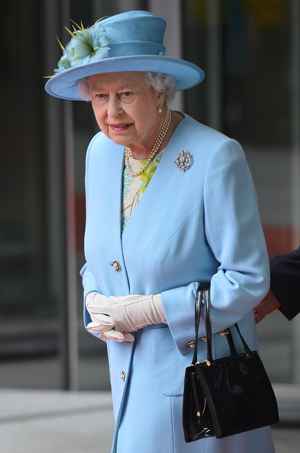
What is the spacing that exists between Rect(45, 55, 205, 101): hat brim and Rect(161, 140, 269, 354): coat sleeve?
9.0 inches

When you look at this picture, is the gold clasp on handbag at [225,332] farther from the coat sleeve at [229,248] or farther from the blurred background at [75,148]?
the blurred background at [75,148]

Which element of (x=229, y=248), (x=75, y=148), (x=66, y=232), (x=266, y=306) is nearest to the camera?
(x=229, y=248)

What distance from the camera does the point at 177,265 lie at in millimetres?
2682

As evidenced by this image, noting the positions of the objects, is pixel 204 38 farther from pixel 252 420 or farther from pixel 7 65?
pixel 252 420

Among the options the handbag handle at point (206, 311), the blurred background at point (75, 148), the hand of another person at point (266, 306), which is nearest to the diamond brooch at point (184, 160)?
the handbag handle at point (206, 311)

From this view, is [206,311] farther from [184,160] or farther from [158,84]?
[158,84]

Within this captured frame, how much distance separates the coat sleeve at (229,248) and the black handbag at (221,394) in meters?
0.03

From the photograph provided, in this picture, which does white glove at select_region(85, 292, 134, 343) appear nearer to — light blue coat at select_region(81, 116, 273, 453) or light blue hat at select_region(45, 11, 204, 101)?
light blue coat at select_region(81, 116, 273, 453)

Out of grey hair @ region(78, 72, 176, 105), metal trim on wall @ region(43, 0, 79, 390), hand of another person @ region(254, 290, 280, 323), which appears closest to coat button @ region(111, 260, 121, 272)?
grey hair @ region(78, 72, 176, 105)

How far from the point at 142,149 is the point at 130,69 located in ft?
0.78

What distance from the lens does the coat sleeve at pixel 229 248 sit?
103 inches

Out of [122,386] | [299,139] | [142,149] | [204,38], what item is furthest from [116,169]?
[299,139]

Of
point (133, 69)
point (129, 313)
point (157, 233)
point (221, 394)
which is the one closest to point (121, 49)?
point (133, 69)

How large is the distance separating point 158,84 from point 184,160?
0.20 meters
